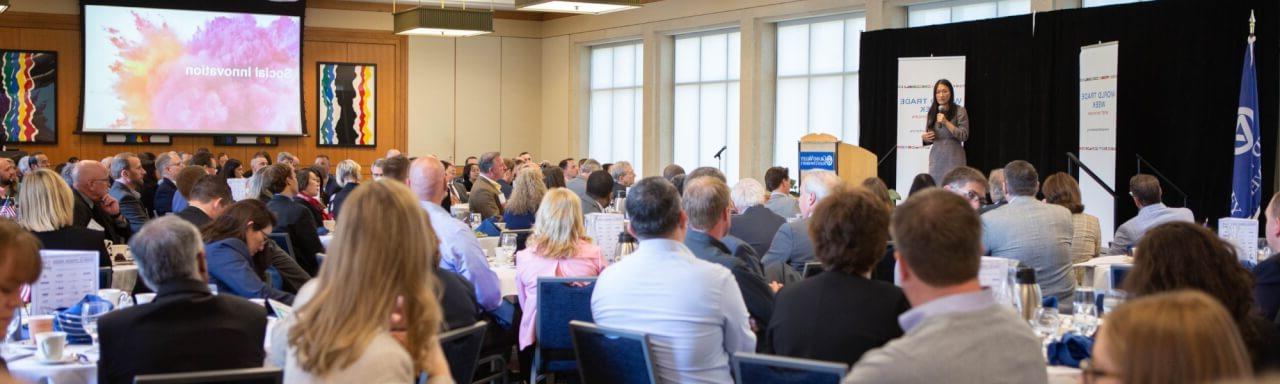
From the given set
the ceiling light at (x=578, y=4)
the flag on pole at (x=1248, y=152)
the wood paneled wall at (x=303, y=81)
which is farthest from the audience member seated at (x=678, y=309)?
the wood paneled wall at (x=303, y=81)

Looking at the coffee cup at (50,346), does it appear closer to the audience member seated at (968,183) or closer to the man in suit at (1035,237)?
the man in suit at (1035,237)

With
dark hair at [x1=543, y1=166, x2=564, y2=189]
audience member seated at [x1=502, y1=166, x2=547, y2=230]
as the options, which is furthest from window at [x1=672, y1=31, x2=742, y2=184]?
audience member seated at [x1=502, y1=166, x2=547, y2=230]

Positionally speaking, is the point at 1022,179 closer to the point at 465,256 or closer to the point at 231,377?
the point at 465,256

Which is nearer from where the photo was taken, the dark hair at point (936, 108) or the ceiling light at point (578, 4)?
the ceiling light at point (578, 4)

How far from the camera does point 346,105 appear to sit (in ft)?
64.1

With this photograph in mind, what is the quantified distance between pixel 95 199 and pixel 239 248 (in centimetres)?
353

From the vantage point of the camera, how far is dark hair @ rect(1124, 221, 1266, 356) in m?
2.97

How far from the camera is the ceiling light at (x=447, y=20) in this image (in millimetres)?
13062

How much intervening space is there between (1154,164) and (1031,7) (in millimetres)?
2277

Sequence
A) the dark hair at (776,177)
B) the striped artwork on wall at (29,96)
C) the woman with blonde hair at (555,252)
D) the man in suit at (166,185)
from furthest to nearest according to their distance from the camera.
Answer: the striped artwork on wall at (29,96) < the man in suit at (166,185) < the dark hair at (776,177) < the woman with blonde hair at (555,252)

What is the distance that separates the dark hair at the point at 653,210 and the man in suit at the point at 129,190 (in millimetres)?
5852

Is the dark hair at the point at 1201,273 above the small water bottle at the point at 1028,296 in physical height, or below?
above

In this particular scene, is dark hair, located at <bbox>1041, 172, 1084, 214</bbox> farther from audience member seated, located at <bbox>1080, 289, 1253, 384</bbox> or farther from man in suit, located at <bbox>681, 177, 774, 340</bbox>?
audience member seated, located at <bbox>1080, 289, 1253, 384</bbox>

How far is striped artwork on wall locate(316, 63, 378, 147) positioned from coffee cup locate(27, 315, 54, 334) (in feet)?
50.9
